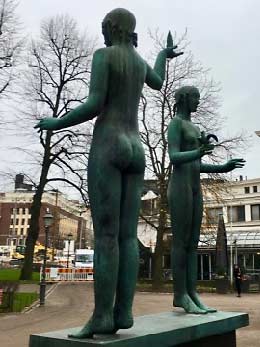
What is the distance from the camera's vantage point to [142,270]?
125ft

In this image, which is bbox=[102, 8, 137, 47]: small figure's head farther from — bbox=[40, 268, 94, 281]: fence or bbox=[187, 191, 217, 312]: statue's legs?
bbox=[40, 268, 94, 281]: fence

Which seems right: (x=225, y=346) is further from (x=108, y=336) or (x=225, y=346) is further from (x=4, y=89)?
(x=4, y=89)

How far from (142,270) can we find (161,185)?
12.9m

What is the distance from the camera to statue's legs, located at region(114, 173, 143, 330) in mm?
3922

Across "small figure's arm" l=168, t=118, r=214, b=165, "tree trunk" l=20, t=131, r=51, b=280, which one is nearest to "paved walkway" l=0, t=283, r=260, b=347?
"small figure's arm" l=168, t=118, r=214, b=165

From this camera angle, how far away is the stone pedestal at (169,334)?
3.57m

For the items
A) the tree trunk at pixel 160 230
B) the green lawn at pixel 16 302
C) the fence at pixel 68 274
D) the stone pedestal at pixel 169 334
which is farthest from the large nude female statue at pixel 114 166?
the fence at pixel 68 274

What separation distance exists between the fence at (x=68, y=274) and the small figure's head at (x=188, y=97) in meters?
31.5

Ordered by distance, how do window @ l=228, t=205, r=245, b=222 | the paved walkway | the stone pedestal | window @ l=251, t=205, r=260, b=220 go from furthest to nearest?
window @ l=228, t=205, r=245, b=222 → window @ l=251, t=205, r=260, b=220 → the paved walkway → the stone pedestal

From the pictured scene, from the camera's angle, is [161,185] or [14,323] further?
[161,185]

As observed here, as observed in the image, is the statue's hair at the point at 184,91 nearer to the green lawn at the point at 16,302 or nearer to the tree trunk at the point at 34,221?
the green lawn at the point at 16,302

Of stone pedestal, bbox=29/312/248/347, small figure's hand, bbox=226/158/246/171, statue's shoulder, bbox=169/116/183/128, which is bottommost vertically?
stone pedestal, bbox=29/312/248/347

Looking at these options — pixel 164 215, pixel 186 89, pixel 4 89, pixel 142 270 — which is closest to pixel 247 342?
pixel 186 89

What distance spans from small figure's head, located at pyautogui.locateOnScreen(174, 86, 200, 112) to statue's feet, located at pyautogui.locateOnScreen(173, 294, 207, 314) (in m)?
2.43
